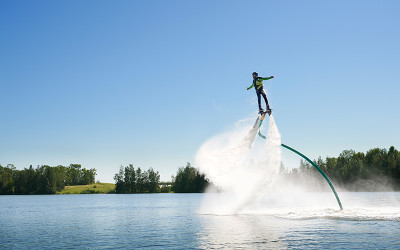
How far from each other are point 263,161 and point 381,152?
152 m

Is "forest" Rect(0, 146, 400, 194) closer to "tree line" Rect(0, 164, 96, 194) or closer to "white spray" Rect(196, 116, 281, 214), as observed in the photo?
"tree line" Rect(0, 164, 96, 194)

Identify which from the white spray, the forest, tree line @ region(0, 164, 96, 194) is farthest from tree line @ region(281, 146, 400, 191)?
tree line @ region(0, 164, 96, 194)

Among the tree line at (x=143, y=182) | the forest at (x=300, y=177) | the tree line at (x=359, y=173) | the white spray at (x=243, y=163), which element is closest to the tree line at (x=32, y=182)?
the forest at (x=300, y=177)

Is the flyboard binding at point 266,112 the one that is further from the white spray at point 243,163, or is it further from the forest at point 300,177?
the forest at point 300,177

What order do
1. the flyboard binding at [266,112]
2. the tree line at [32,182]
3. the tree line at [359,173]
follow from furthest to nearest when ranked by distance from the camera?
the tree line at [32,182]
the tree line at [359,173]
the flyboard binding at [266,112]

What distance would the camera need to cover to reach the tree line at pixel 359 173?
138 meters

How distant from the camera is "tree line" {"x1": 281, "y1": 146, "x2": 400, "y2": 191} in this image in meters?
138

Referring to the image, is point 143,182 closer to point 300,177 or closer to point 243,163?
point 300,177

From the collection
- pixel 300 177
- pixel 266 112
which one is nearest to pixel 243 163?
pixel 266 112

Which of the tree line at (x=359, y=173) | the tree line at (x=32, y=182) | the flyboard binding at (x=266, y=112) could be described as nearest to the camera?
the flyboard binding at (x=266, y=112)

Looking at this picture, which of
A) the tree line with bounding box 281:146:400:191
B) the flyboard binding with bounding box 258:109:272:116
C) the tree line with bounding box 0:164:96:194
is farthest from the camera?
the tree line with bounding box 0:164:96:194

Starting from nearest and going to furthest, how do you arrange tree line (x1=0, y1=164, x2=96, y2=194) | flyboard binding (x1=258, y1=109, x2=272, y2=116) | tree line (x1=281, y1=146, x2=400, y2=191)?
flyboard binding (x1=258, y1=109, x2=272, y2=116)
tree line (x1=281, y1=146, x2=400, y2=191)
tree line (x1=0, y1=164, x2=96, y2=194)

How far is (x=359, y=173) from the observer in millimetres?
140625

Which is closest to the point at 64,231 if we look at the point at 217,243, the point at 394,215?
the point at 217,243
